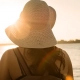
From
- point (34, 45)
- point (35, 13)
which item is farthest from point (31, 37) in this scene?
point (35, 13)

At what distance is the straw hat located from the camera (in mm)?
1897

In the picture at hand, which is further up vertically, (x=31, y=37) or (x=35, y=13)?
(x=35, y=13)

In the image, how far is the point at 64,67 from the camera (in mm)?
2082

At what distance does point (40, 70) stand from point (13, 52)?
0.76 feet

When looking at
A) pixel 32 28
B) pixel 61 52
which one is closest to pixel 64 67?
pixel 61 52

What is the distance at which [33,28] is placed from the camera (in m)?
1.93

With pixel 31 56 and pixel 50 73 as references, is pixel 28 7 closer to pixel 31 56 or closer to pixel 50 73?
pixel 31 56

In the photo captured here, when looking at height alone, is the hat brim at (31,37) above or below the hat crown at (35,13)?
below

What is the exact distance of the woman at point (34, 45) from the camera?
1906 millimetres

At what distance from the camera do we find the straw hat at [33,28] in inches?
74.7

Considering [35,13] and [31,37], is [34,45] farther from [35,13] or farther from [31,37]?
[35,13]

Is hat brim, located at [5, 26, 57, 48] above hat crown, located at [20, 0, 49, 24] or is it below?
below

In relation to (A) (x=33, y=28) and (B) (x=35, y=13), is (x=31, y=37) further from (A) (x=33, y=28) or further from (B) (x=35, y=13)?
(B) (x=35, y=13)

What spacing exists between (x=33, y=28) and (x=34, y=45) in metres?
0.12
